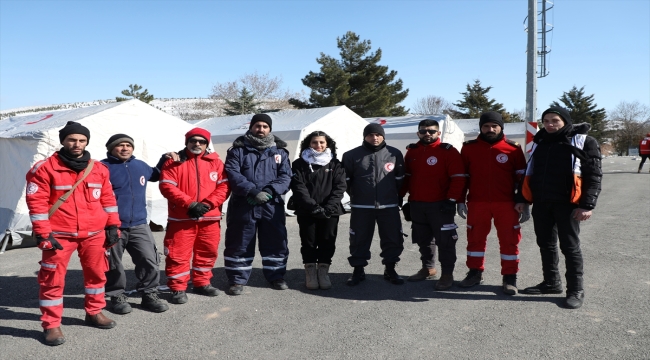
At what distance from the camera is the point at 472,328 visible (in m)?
3.85

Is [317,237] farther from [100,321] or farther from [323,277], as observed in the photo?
[100,321]

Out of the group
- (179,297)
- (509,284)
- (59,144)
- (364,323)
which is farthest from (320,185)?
(59,144)

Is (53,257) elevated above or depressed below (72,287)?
above

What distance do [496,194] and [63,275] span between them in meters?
4.00

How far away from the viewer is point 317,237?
17.1 ft

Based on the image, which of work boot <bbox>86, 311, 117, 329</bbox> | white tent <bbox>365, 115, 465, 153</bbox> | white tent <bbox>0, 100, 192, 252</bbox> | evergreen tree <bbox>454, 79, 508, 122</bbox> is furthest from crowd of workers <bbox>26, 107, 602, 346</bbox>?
evergreen tree <bbox>454, 79, 508, 122</bbox>

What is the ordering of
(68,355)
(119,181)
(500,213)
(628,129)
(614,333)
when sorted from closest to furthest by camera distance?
1. (68,355)
2. (614,333)
3. (119,181)
4. (500,213)
5. (628,129)

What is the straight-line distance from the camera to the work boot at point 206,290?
478 cm

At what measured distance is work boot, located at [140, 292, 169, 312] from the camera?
14.2 feet

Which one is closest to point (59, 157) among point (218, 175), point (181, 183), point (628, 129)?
point (181, 183)

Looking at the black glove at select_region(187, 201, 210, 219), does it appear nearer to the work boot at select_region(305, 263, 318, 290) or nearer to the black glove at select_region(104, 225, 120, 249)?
the black glove at select_region(104, 225, 120, 249)

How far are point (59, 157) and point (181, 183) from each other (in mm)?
1152

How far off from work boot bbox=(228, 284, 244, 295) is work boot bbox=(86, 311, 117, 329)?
3.92 feet

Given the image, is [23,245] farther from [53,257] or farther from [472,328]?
[472,328]
